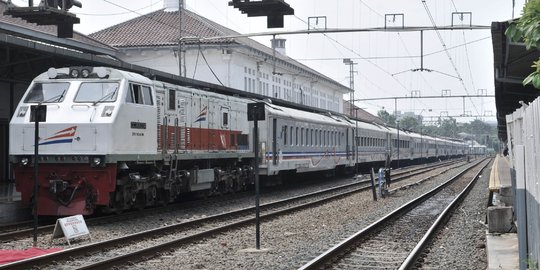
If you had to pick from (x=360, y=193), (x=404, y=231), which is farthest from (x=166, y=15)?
(x=404, y=231)

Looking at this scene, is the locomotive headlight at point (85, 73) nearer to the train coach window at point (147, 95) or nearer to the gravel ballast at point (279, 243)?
the train coach window at point (147, 95)

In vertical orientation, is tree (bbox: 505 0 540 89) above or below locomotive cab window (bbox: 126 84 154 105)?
below

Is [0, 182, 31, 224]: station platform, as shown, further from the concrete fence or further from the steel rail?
the concrete fence

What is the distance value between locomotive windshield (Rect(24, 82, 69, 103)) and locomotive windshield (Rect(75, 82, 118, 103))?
47 centimetres

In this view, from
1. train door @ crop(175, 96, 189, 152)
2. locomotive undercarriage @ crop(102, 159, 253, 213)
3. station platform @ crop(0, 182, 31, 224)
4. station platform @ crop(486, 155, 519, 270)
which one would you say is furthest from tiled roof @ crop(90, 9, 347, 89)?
station platform @ crop(486, 155, 519, 270)

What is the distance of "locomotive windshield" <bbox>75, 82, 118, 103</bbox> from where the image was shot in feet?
54.5

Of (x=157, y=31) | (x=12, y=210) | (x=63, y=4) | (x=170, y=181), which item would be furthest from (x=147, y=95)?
(x=157, y=31)

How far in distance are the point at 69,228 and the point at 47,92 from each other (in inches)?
200

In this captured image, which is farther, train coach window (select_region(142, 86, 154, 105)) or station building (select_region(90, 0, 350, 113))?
station building (select_region(90, 0, 350, 113))

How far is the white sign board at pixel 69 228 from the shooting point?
43.3 feet

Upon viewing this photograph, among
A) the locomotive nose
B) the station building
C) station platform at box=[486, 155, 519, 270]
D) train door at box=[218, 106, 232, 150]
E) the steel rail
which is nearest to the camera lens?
station platform at box=[486, 155, 519, 270]

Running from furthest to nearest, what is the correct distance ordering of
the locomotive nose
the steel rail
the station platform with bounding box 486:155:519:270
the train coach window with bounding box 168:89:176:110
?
the train coach window with bounding box 168:89:176:110
the locomotive nose
the steel rail
the station platform with bounding box 486:155:519:270

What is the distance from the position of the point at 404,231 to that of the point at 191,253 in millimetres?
6017

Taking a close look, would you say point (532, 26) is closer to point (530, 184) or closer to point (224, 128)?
point (530, 184)
